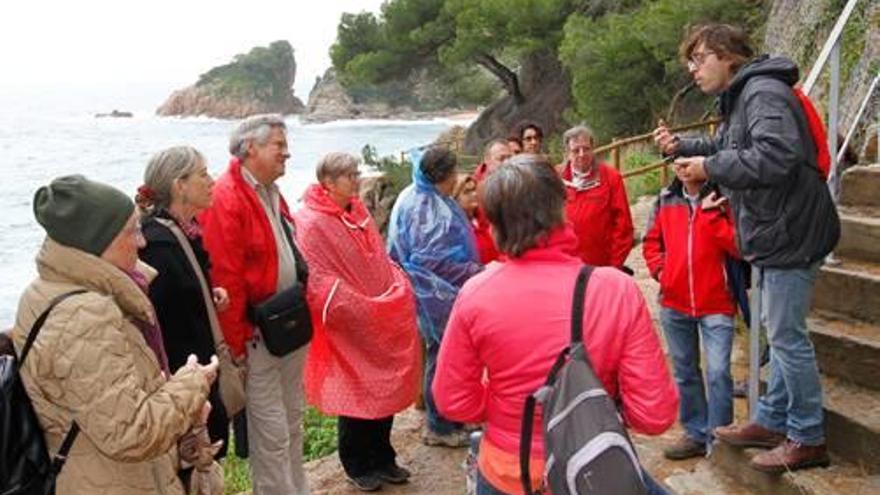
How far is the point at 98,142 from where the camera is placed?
81562 mm

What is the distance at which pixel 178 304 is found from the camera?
2945 millimetres

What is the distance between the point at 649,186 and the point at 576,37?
10.5m

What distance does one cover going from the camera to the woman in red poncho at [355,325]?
151 inches

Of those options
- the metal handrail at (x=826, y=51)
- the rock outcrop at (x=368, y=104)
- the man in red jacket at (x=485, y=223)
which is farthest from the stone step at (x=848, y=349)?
the rock outcrop at (x=368, y=104)

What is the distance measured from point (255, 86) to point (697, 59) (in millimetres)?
129447

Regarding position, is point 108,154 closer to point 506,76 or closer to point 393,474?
point 506,76

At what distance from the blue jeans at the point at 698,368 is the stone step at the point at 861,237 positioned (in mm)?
792

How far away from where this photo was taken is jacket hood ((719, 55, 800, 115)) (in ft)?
9.16

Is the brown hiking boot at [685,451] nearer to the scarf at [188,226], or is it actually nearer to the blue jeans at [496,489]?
the blue jeans at [496,489]

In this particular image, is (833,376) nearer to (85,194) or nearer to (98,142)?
(85,194)

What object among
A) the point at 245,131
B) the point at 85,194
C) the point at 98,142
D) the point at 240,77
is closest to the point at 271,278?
the point at 245,131

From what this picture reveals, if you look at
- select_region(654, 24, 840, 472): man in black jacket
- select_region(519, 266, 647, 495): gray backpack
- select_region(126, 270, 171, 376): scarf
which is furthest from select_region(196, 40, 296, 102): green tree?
select_region(519, 266, 647, 495): gray backpack

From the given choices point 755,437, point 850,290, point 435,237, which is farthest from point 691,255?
point 435,237

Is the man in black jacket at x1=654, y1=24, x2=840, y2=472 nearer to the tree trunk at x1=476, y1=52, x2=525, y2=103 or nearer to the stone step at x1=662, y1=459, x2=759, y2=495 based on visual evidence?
the stone step at x1=662, y1=459, x2=759, y2=495
